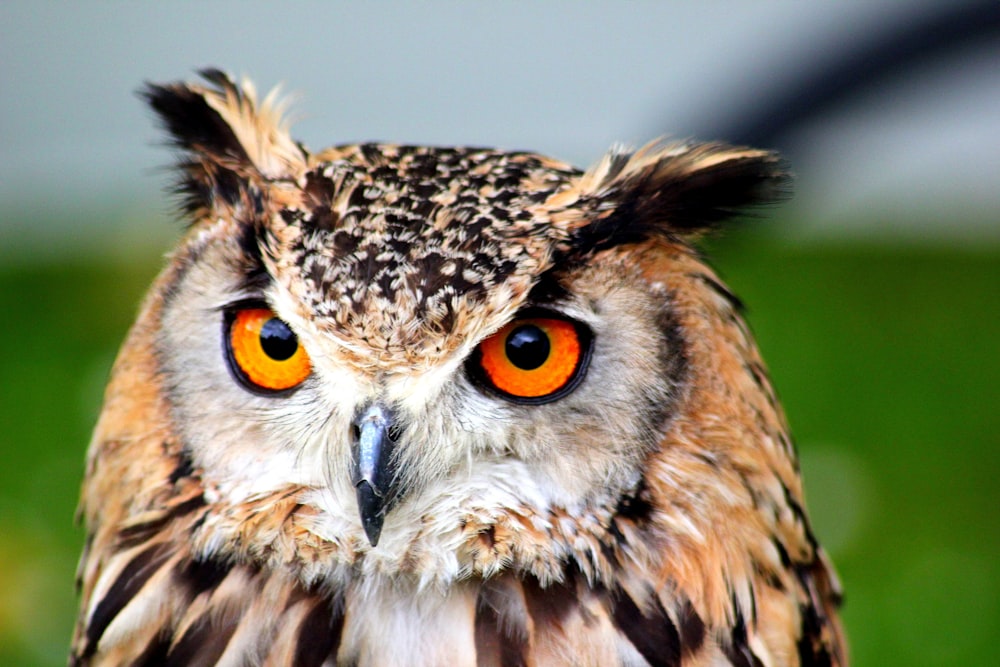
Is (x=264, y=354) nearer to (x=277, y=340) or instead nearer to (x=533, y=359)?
Result: (x=277, y=340)

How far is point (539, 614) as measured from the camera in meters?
1.52

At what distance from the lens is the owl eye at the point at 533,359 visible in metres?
1.45

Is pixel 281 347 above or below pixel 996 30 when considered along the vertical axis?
below

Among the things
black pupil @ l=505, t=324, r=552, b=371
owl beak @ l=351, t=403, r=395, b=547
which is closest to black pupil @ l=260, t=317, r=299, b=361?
owl beak @ l=351, t=403, r=395, b=547

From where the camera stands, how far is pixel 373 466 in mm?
1373

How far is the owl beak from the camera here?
1.37m

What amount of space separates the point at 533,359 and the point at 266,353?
35 centimetres

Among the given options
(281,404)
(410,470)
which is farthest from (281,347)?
(410,470)

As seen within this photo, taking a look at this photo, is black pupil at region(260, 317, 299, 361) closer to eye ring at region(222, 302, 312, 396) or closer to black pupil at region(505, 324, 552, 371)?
Answer: eye ring at region(222, 302, 312, 396)

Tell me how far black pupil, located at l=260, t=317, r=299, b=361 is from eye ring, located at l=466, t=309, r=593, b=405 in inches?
9.1

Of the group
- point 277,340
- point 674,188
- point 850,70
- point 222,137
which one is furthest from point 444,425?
point 850,70

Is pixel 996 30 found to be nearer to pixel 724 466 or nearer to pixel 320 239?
pixel 724 466

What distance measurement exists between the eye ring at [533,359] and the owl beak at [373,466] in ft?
0.47

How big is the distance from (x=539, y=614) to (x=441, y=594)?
5.3 inches
